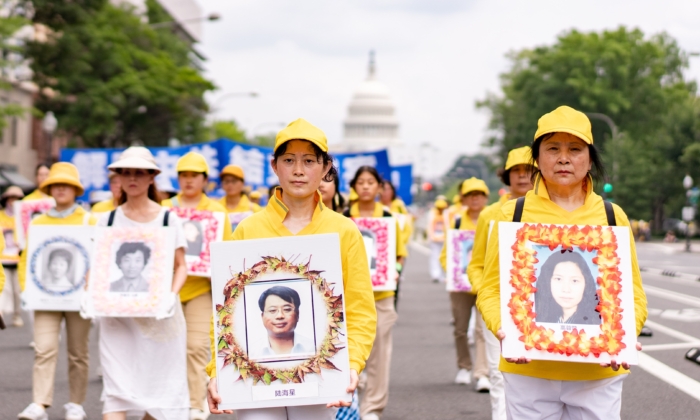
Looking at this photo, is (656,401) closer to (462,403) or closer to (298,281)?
(462,403)

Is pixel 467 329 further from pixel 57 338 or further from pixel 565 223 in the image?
pixel 565 223

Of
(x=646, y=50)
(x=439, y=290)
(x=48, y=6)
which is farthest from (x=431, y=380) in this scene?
(x=646, y=50)

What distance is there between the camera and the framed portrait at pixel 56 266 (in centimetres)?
795

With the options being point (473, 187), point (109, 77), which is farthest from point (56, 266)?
point (109, 77)

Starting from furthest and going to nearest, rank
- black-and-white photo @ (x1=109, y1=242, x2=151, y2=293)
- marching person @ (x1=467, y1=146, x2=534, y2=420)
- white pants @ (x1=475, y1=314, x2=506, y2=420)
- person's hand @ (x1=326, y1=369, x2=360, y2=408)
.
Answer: white pants @ (x1=475, y1=314, x2=506, y2=420) < marching person @ (x1=467, y1=146, x2=534, y2=420) < black-and-white photo @ (x1=109, y1=242, x2=151, y2=293) < person's hand @ (x1=326, y1=369, x2=360, y2=408)

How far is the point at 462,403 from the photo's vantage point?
8.95m

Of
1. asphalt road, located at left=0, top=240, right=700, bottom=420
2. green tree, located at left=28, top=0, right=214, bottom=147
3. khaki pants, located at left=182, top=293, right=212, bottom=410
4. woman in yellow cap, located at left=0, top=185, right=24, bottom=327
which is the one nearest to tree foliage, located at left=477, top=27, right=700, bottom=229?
green tree, located at left=28, top=0, right=214, bottom=147

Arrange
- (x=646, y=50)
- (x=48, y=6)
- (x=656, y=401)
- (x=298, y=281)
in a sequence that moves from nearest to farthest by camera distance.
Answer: (x=298, y=281) < (x=656, y=401) < (x=48, y=6) < (x=646, y=50)

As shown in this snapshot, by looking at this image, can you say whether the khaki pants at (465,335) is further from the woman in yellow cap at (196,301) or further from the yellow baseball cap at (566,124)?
the yellow baseball cap at (566,124)

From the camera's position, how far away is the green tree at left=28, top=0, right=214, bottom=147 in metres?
37.8

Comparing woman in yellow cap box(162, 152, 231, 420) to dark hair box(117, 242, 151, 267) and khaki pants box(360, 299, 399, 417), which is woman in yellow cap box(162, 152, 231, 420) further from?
dark hair box(117, 242, 151, 267)

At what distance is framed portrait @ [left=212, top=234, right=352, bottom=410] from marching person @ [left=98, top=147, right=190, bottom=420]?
232 centimetres

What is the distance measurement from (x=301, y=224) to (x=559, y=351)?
1.10m

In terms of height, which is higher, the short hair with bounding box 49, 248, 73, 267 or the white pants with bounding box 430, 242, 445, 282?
the short hair with bounding box 49, 248, 73, 267
